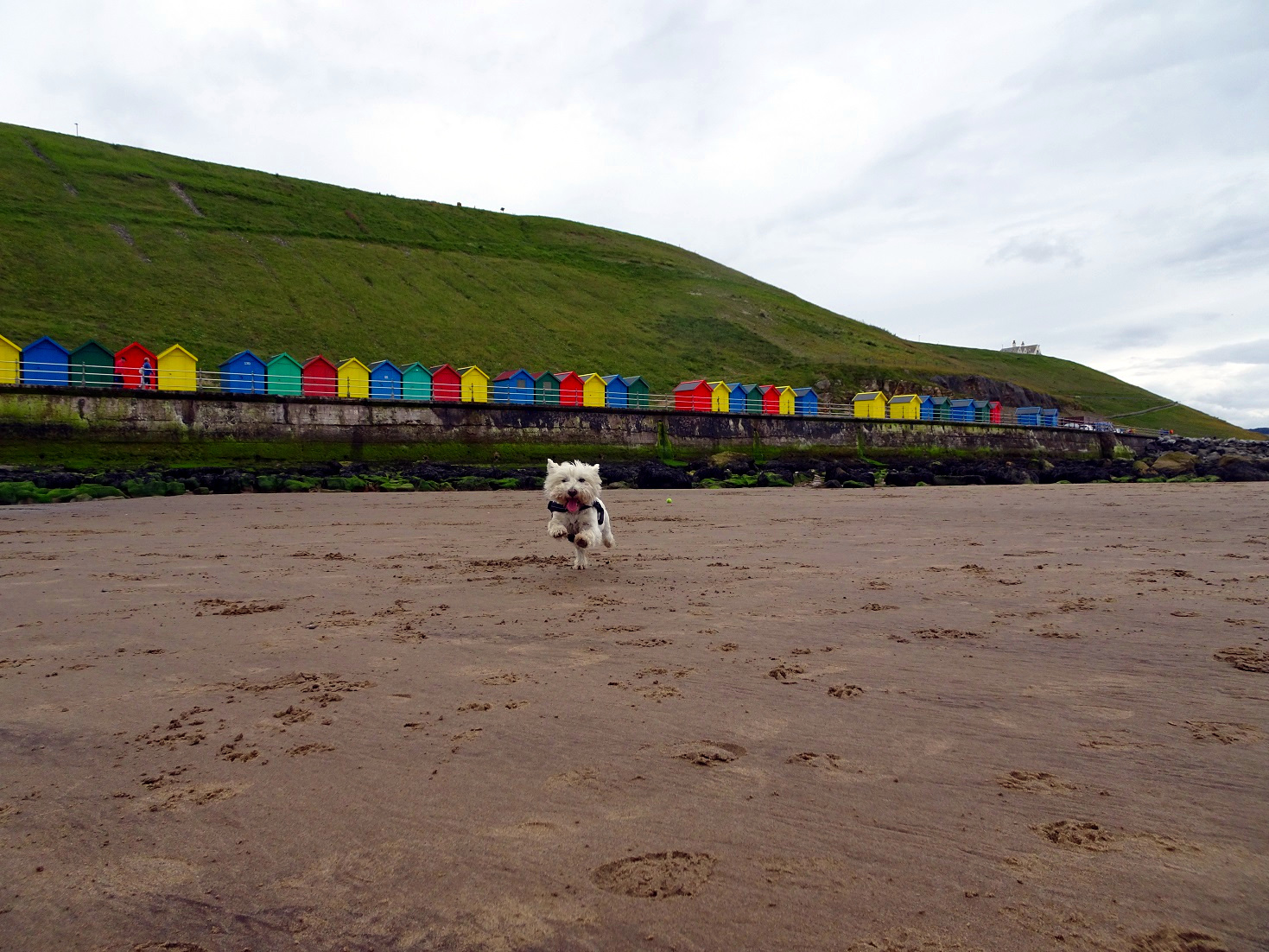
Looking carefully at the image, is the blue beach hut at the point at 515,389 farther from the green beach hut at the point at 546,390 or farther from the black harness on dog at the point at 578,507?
the black harness on dog at the point at 578,507

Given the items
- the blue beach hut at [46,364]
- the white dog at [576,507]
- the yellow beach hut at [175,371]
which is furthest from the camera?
the yellow beach hut at [175,371]

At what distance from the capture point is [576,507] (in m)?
8.58

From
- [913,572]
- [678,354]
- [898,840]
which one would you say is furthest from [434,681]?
[678,354]

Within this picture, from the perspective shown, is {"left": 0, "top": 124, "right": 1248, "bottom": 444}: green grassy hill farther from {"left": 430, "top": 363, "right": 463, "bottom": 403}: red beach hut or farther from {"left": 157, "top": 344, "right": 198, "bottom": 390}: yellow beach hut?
{"left": 430, "top": 363, "right": 463, "bottom": 403}: red beach hut

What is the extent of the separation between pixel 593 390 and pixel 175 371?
20.8 metres

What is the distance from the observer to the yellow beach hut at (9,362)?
1082 inches

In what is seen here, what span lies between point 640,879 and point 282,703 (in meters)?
2.50

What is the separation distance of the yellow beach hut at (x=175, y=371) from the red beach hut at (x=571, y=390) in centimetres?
1797

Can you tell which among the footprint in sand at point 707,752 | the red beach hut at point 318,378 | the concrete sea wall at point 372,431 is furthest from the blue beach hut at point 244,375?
the footprint in sand at point 707,752

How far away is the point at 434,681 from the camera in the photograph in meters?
4.48

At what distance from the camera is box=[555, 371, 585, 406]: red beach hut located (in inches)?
1705

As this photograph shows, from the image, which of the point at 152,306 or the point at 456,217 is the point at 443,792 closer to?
the point at 152,306

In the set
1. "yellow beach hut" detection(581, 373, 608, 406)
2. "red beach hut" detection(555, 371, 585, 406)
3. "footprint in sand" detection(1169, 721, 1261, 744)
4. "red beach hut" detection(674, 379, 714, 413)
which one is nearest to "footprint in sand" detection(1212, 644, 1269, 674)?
"footprint in sand" detection(1169, 721, 1261, 744)

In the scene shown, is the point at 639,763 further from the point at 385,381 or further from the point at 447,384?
the point at 447,384
